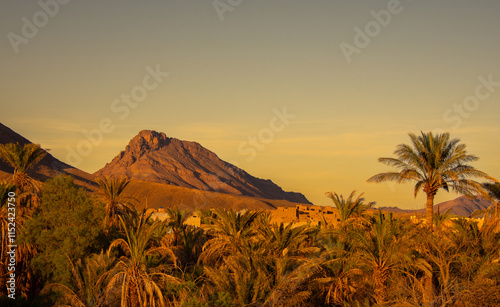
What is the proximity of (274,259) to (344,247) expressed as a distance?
6138mm

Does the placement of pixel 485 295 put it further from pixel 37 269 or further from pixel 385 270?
pixel 37 269

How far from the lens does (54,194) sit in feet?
106

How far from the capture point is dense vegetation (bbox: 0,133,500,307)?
23.0m

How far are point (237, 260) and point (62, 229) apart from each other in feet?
38.1

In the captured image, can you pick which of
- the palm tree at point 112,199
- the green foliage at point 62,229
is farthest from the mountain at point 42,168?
the green foliage at point 62,229

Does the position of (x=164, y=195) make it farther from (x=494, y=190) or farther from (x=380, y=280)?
(x=380, y=280)

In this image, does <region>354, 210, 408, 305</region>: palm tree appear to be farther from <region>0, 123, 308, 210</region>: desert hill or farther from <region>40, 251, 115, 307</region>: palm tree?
<region>0, 123, 308, 210</region>: desert hill

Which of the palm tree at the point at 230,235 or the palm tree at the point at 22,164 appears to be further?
the palm tree at the point at 22,164

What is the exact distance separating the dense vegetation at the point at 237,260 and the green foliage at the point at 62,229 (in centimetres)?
6

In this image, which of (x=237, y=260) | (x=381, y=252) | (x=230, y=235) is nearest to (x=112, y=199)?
(x=230, y=235)

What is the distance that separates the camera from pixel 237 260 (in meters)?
26.4

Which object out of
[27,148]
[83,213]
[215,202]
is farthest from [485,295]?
[215,202]

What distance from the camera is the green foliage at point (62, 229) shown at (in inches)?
1192

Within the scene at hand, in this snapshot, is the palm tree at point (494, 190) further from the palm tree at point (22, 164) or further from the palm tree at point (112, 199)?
the palm tree at point (22, 164)
